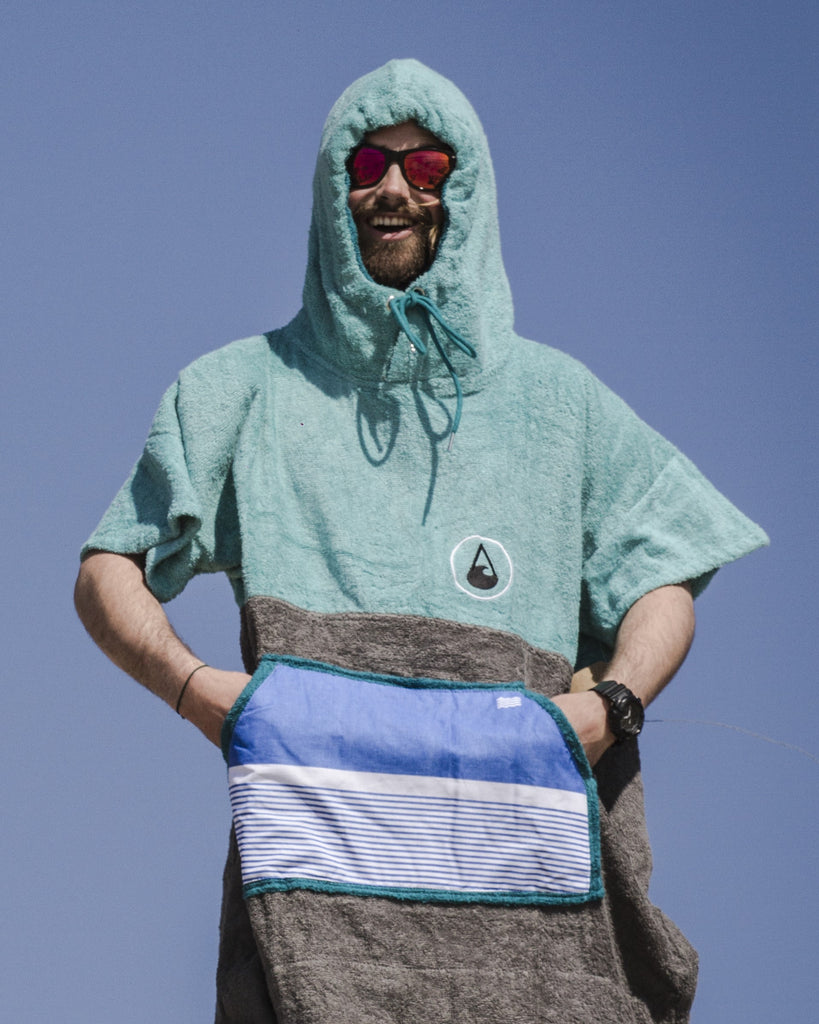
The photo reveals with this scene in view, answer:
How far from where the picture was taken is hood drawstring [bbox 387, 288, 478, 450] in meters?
3.99

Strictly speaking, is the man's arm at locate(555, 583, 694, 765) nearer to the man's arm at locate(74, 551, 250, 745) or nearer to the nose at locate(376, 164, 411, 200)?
the man's arm at locate(74, 551, 250, 745)

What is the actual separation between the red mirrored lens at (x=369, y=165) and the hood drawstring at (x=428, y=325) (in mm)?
290

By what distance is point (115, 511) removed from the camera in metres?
3.85

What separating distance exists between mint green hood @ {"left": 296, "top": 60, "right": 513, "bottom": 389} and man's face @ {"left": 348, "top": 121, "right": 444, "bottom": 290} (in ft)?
0.12

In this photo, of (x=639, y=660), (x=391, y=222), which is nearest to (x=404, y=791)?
(x=639, y=660)

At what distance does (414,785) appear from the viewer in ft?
11.4

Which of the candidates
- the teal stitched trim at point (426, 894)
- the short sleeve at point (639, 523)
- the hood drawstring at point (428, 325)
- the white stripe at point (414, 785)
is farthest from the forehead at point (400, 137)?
the teal stitched trim at point (426, 894)

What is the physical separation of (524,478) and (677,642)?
19.5 inches

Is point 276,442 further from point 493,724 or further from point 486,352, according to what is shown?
point 493,724

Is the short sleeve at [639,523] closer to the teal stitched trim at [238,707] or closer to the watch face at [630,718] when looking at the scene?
the watch face at [630,718]

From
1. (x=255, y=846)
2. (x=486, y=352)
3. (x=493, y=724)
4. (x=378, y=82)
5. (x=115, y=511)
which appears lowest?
(x=255, y=846)

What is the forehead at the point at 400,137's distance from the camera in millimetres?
4113

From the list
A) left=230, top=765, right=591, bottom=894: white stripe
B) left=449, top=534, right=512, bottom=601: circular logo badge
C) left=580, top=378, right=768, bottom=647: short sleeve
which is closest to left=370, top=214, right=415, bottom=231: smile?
left=580, top=378, right=768, bottom=647: short sleeve

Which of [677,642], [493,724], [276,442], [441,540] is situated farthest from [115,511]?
[677,642]
